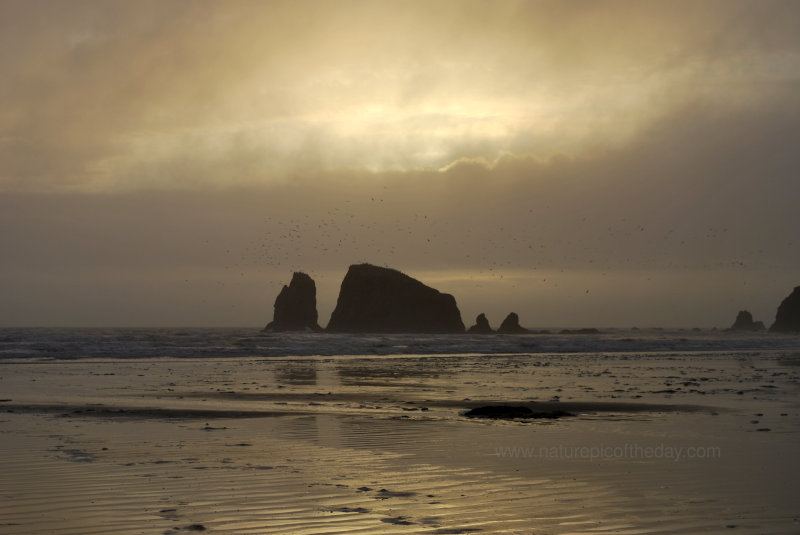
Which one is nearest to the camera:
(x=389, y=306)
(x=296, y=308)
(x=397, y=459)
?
(x=397, y=459)

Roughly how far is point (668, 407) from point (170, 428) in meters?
10.9

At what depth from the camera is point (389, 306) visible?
438 feet

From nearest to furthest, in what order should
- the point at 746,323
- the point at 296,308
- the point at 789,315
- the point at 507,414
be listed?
the point at 507,414, the point at 296,308, the point at 789,315, the point at 746,323

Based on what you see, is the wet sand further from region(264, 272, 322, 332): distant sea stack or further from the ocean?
region(264, 272, 322, 332): distant sea stack

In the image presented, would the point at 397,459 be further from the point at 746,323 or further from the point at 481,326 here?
the point at 746,323

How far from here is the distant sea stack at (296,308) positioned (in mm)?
139000

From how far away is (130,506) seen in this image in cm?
773

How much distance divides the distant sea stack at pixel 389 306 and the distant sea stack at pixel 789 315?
6290cm

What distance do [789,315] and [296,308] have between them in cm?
9677

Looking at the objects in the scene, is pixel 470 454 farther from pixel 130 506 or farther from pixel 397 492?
pixel 130 506

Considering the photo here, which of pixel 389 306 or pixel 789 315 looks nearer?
pixel 389 306

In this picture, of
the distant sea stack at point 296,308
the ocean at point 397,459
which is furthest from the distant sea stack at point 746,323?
the ocean at point 397,459

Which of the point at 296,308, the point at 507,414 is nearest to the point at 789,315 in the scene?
the point at 296,308

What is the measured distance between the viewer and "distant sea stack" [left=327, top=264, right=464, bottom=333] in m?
132
